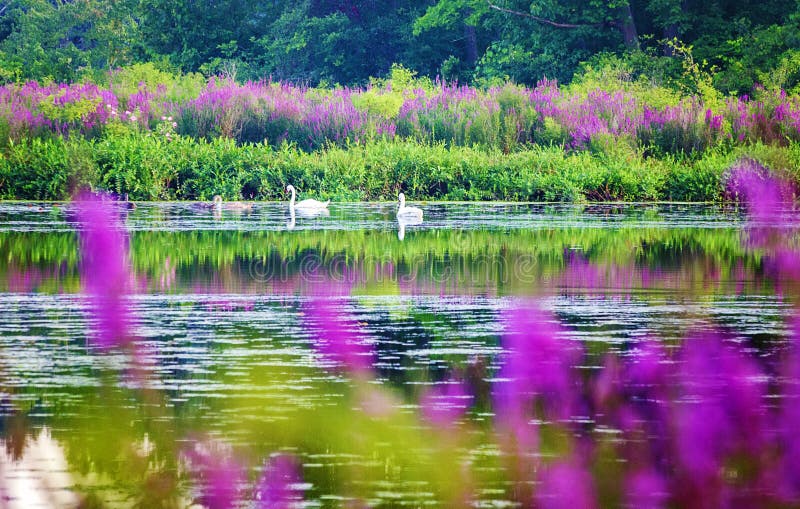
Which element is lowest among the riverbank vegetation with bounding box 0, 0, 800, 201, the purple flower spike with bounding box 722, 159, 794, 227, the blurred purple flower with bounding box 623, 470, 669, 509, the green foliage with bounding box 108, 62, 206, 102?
the blurred purple flower with bounding box 623, 470, 669, 509

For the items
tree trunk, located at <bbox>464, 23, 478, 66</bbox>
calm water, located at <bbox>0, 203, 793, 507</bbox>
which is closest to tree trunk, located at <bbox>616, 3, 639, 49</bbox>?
tree trunk, located at <bbox>464, 23, 478, 66</bbox>

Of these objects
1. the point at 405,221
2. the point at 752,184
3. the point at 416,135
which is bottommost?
the point at 405,221

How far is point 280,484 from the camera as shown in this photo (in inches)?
258

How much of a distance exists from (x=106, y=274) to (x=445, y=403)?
288 inches

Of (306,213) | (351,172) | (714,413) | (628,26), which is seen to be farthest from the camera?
(628,26)

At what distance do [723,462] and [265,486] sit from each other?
2099mm

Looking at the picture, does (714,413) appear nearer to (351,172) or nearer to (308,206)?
(308,206)

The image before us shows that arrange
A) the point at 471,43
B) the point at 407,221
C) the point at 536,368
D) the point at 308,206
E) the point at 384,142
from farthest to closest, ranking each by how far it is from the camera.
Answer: the point at 471,43, the point at 384,142, the point at 308,206, the point at 407,221, the point at 536,368

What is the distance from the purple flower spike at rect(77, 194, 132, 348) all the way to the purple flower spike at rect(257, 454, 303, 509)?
3.61m

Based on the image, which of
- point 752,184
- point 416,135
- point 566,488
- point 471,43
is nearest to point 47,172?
point 416,135

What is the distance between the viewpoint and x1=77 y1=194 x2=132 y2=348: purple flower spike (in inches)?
437

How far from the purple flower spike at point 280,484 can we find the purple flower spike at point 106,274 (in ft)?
11.8

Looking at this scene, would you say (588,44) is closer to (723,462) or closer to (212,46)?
(212,46)

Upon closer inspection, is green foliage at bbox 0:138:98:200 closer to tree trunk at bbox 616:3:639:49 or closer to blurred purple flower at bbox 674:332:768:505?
blurred purple flower at bbox 674:332:768:505
